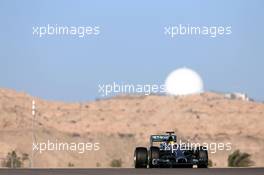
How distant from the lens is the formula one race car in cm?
3741

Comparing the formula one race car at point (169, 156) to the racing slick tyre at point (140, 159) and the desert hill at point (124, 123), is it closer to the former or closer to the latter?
the racing slick tyre at point (140, 159)

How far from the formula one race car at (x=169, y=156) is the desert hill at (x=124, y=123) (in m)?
72.9

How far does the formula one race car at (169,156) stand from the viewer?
123ft

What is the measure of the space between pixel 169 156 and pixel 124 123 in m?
88.1

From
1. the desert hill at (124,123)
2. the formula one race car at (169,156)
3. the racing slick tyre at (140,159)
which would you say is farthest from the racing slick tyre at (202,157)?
the desert hill at (124,123)

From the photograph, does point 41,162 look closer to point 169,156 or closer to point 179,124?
point 179,124

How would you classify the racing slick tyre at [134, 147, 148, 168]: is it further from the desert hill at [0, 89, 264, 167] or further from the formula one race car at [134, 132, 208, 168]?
the desert hill at [0, 89, 264, 167]

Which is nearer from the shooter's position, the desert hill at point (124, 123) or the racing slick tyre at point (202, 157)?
the racing slick tyre at point (202, 157)

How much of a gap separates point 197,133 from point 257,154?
399 inches

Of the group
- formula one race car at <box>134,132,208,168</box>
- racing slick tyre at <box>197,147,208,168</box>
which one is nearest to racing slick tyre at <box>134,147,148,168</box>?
formula one race car at <box>134,132,208,168</box>

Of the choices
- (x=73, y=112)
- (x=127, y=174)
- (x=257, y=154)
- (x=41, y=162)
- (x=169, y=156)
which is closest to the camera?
(x=127, y=174)

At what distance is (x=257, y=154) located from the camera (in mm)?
118250

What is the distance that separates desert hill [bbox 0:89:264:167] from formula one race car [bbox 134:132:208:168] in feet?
239

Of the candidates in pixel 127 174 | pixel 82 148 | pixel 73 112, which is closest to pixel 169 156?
pixel 127 174
